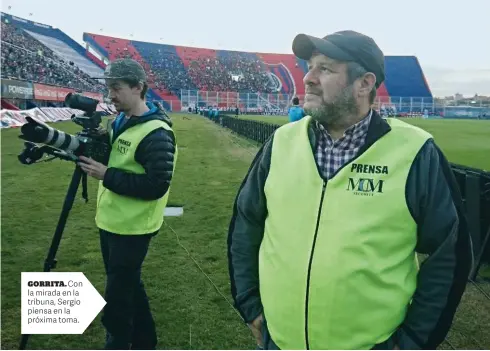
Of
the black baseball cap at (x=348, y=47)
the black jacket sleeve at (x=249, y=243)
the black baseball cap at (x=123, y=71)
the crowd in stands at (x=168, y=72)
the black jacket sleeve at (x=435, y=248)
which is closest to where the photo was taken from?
the black jacket sleeve at (x=435, y=248)

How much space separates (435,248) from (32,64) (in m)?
43.4

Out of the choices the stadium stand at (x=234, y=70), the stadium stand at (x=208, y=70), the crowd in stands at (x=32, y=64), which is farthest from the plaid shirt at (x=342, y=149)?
the stadium stand at (x=234, y=70)

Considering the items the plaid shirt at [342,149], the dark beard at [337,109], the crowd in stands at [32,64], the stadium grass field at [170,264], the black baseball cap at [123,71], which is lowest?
the stadium grass field at [170,264]

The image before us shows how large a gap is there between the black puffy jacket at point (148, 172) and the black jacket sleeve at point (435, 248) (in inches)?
63.4

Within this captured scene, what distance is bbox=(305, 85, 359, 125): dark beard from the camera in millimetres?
2033

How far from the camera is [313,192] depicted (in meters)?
1.96

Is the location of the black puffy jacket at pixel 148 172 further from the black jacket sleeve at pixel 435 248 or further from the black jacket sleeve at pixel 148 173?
the black jacket sleeve at pixel 435 248

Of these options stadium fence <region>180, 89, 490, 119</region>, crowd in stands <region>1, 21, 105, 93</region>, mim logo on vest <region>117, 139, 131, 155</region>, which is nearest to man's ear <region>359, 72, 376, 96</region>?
mim logo on vest <region>117, 139, 131, 155</region>

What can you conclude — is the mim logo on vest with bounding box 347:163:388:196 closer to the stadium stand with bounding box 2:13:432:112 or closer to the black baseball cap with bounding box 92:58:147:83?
the black baseball cap with bounding box 92:58:147:83

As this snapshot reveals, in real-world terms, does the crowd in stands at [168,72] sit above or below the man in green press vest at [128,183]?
above

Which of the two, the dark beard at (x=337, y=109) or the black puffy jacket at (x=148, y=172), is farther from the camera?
the black puffy jacket at (x=148, y=172)

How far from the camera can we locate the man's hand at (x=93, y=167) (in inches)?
122

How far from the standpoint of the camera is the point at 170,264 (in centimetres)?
584

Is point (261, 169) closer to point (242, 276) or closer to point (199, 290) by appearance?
point (242, 276)
